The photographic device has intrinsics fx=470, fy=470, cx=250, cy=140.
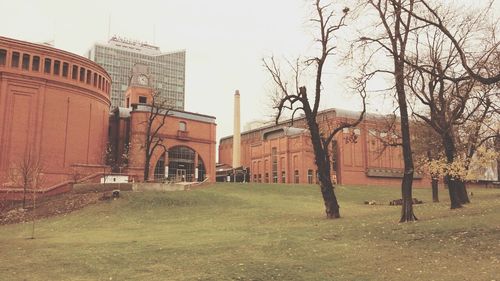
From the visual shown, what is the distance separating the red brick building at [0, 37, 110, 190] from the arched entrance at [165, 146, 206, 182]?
1028 cm

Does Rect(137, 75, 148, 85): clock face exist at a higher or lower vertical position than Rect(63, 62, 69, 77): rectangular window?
higher

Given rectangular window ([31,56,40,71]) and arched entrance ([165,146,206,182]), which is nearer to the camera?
rectangular window ([31,56,40,71])

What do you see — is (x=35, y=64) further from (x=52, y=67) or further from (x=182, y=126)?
(x=182, y=126)

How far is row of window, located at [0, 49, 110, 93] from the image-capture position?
43.7 meters

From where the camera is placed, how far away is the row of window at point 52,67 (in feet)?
143

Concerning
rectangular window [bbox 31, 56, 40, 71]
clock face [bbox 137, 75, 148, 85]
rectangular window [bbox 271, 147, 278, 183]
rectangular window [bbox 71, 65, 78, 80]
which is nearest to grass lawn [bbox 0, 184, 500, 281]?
rectangular window [bbox 31, 56, 40, 71]

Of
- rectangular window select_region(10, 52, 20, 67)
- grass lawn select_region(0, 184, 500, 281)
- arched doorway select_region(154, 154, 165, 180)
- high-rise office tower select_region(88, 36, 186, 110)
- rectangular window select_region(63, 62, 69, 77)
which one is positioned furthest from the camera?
high-rise office tower select_region(88, 36, 186, 110)

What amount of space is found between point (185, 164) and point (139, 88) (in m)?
17.7

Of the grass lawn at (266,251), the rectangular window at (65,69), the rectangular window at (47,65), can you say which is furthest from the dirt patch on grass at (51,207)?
the rectangular window at (65,69)

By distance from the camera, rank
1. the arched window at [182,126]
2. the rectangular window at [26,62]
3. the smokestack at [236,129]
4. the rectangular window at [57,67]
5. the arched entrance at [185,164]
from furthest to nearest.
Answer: the smokestack at [236,129] → the arched window at [182,126] → the arched entrance at [185,164] → the rectangular window at [57,67] → the rectangular window at [26,62]

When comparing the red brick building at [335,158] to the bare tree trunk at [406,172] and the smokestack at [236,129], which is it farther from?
the bare tree trunk at [406,172]

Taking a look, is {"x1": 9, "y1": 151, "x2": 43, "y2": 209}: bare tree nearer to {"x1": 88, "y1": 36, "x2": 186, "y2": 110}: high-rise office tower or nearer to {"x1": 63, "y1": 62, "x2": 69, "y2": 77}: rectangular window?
{"x1": 63, "y1": 62, "x2": 69, "y2": 77}: rectangular window

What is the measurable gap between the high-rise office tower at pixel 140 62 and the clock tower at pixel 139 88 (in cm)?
6847

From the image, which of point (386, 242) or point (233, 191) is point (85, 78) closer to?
point (233, 191)
